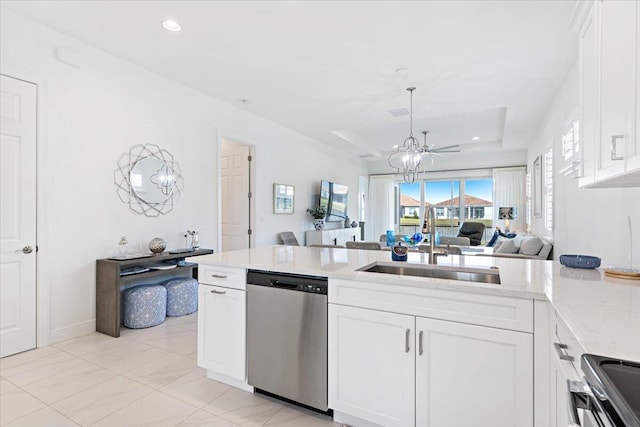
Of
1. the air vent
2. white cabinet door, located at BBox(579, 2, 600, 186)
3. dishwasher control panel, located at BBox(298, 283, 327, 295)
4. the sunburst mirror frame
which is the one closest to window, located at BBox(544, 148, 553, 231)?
the air vent

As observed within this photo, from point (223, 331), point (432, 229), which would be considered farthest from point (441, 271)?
point (223, 331)

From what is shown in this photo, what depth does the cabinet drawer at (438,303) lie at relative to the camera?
142cm

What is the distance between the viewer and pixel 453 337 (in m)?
1.53

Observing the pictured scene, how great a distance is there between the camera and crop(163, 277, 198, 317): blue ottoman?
3.76 metres

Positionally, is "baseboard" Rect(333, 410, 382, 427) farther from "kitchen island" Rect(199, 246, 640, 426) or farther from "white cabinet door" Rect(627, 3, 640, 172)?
"white cabinet door" Rect(627, 3, 640, 172)

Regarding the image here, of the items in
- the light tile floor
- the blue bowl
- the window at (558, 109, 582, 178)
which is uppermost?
the window at (558, 109, 582, 178)

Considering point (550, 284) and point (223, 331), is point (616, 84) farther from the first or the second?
point (223, 331)

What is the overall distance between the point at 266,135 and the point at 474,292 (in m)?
4.87

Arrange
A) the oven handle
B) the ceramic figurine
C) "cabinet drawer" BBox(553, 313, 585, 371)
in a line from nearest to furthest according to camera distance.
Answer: the oven handle
"cabinet drawer" BBox(553, 313, 585, 371)
the ceramic figurine

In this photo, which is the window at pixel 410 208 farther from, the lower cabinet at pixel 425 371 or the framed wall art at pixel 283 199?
the lower cabinet at pixel 425 371

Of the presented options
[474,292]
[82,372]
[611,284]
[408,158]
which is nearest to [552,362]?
[474,292]

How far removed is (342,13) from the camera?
2.68 metres

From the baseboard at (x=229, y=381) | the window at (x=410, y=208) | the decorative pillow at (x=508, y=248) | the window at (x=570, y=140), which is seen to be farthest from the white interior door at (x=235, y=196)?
the window at (x=410, y=208)

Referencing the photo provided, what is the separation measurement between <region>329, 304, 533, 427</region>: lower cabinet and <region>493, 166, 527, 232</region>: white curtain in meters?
7.56
